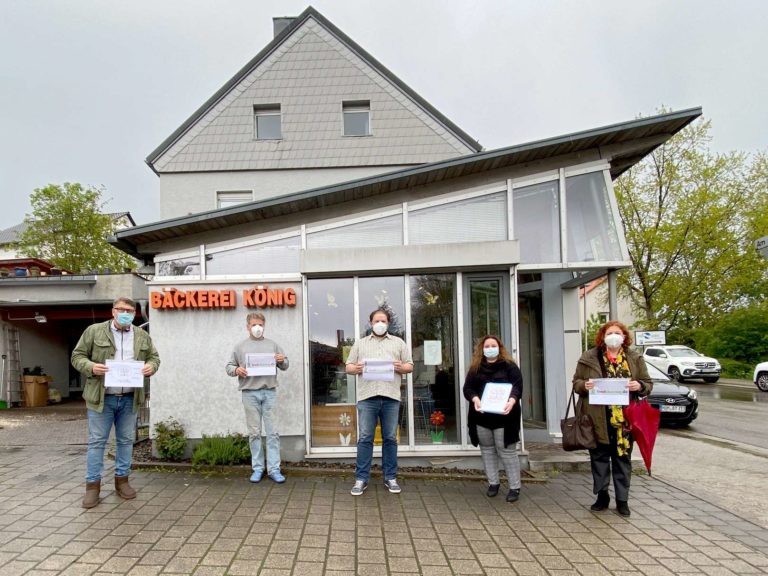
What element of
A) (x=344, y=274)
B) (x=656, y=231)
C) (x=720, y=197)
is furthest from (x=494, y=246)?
(x=720, y=197)

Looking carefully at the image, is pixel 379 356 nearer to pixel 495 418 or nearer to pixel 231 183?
pixel 495 418

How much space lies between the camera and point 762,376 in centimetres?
1884

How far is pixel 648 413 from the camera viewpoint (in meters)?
4.77

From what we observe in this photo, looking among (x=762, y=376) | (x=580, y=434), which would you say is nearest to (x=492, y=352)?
(x=580, y=434)

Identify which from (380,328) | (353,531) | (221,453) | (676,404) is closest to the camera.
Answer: (353,531)

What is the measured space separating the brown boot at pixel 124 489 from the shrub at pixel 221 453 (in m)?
0.93

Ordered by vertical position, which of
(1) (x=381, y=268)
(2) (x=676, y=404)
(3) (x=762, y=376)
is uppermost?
(1) (x=381, y=268)

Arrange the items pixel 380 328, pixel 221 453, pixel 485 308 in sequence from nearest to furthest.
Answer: pixel 380 328
pixel 221 453
pixel 485 308

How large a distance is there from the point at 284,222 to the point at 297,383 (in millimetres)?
2075

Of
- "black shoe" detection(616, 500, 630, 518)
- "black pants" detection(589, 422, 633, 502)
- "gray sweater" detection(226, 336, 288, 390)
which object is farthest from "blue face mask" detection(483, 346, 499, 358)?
"gray sweater" detection(226, 336, 288, 390)

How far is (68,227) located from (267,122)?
16.9 m

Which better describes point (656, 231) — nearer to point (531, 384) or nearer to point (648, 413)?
point (531, 384)

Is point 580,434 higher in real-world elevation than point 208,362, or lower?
lower

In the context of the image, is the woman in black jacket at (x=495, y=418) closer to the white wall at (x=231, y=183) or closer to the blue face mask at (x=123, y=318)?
the blue face mask at (x=123, y=318)
